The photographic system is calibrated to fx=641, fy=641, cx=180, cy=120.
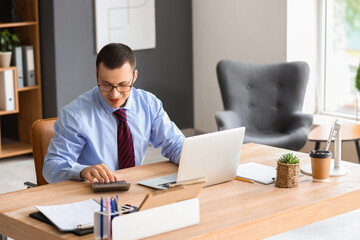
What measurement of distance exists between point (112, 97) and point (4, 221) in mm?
700

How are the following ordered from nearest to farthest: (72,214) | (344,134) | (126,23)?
(72,214)
(344,134)
(126,23)

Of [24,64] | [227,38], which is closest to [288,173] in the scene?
[24,64]

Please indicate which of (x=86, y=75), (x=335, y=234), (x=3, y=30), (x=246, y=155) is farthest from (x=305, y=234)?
(x=3, y=30)

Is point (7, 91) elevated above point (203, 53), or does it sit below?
below

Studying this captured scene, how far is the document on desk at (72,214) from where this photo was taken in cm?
197

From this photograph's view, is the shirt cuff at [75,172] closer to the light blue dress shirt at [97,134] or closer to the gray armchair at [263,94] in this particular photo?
the light blue dress shirt at [97,134]

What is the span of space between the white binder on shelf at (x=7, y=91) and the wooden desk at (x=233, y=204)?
2.87m

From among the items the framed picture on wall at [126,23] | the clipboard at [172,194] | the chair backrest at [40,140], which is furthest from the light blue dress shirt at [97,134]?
the framed picture on wall at [126,23]

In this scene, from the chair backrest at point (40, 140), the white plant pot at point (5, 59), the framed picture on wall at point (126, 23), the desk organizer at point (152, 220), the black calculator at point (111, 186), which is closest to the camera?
the desk organizer at point (152, 220)

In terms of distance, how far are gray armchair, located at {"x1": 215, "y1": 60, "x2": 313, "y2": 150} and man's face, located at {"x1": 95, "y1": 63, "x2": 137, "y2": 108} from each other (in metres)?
2.26

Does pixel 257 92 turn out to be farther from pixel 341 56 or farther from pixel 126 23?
pixel 126 23

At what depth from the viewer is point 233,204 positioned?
88.0 inches

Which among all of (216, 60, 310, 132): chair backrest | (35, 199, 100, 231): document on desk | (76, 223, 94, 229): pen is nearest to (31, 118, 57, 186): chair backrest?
(35, 199, 100, 231): document on desk

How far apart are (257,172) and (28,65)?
323 cm
